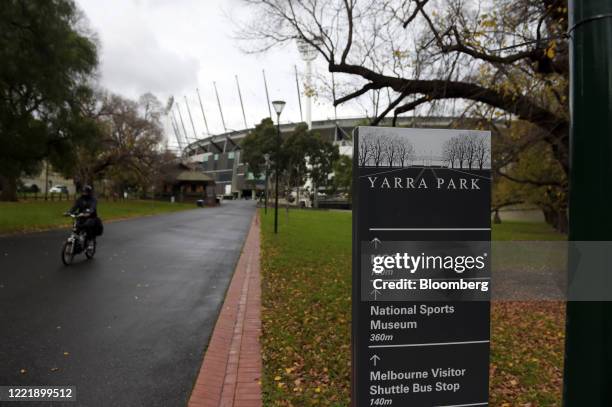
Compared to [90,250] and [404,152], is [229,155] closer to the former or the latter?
[90,250]

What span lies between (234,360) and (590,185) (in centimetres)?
376

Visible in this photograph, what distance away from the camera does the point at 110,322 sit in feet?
18.7

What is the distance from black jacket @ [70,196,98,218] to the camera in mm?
10091

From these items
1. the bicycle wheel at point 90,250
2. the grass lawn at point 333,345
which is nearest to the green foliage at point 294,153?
the bicycle wheel at point 90,250

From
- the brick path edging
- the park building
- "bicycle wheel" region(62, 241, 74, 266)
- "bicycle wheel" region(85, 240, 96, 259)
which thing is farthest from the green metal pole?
the park building

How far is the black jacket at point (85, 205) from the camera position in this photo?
33.1 feet

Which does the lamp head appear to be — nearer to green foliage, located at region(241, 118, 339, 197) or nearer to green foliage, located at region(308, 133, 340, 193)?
green foliage, located at region(241, 118, 339, 197)

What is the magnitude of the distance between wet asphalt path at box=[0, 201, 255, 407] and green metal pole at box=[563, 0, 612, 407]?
9.72 ft

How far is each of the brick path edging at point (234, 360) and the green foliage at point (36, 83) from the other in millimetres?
13374

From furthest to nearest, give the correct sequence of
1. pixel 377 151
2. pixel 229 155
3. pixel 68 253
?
pixel 229 155 → pixel 68 253 → pixel 377 151

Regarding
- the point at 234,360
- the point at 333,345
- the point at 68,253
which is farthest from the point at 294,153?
the point at 234,360

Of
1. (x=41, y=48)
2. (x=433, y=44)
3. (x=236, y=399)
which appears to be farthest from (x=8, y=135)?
(x=236, y=399)

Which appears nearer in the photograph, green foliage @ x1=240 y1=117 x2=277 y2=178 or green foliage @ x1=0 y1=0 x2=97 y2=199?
green foliage @ x1=0 y1=0 x2=97 y2=199

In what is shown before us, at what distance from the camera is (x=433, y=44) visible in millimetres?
8586
